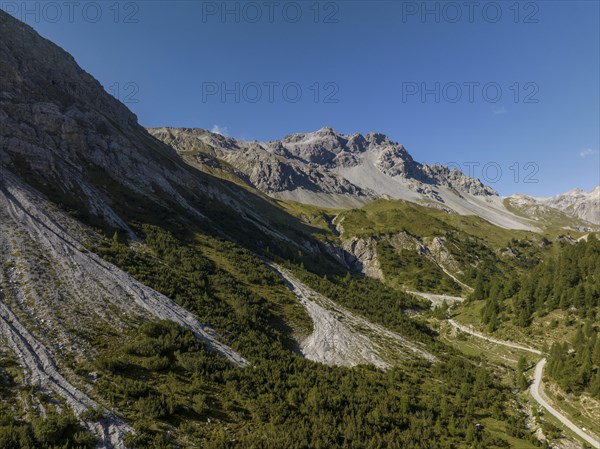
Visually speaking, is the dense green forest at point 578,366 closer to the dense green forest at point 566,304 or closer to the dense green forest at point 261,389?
the dense green forest at point 566,304

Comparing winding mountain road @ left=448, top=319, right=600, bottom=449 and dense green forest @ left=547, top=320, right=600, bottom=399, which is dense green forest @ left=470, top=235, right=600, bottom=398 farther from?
winding mountain road @ left=448, top=319, right=600, bottom=449

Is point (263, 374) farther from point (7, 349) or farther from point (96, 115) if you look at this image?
point (96, 115)

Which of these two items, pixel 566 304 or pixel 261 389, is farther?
pixel 566 304

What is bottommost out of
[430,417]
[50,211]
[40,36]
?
[430,417]

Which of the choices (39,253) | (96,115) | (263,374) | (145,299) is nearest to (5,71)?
(96,115)

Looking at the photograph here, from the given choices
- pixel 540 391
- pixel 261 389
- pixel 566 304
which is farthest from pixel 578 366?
pixel 261 389

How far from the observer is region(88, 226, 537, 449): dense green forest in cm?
2819

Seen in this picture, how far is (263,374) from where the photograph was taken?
39031 millimetres

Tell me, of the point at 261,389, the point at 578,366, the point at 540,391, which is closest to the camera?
the point at 261,389

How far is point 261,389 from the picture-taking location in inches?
1403

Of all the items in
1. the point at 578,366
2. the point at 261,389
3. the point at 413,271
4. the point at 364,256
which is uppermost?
the point at 364,256

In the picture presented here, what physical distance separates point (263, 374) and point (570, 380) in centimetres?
4358

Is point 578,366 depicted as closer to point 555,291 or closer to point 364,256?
point 555,291

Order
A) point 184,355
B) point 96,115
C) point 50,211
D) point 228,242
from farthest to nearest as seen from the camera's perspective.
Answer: point 96,115
point 228,242
point 50,211
point 184,355
